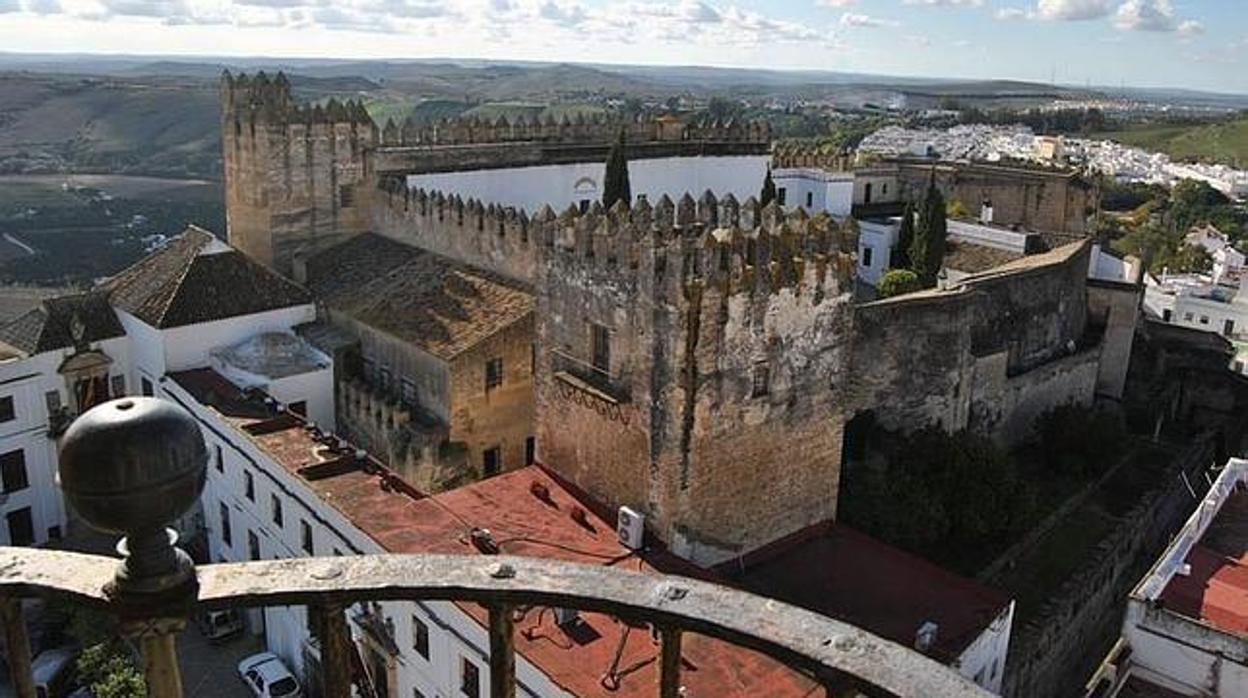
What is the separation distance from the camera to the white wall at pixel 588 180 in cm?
2286

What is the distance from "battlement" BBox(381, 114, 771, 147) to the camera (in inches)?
909

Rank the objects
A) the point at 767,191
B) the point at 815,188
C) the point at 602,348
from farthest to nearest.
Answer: the point at 815,188 < the point at 767,191 < the point at 602,348

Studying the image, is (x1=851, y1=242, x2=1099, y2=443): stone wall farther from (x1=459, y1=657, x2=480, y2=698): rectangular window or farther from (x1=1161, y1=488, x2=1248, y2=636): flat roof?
(x1=459, y1=657, x2=480, y2=698): rectangular window

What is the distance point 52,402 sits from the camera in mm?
17719

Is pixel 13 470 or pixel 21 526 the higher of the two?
pixel 13 470

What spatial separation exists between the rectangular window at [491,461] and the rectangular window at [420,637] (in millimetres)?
5074

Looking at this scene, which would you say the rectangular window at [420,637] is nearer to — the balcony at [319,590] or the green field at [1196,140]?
the balcony at [319,590]

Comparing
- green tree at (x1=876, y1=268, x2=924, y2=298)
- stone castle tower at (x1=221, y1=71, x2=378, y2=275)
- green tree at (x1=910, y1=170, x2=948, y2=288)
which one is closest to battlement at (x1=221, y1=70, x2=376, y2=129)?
Answer: stone castle tower at (x1=221, y1=71, x2=378, y2=275)

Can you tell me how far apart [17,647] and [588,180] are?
2330 centimetres

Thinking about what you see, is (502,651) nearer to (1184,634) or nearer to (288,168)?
(1184,634)

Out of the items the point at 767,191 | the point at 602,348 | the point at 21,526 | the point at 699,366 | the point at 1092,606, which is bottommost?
the point at 1092,606

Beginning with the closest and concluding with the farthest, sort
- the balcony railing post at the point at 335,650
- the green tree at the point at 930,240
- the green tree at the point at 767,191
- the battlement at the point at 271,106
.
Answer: the balcony railing post at the point at 335,650 → the battlement at the point at 271,106 → the green tree at the point at 930,240 → the green tree at the point at 767,191

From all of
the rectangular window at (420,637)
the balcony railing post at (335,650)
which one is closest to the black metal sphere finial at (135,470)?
the balcony railing post at (335,650)

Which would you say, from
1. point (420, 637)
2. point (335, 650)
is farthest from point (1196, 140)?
point (335, 650)
